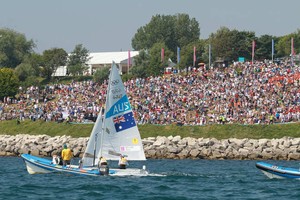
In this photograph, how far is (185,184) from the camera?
42469 millimetres

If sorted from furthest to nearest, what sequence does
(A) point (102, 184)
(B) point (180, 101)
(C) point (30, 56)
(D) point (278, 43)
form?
1. (D) point (278, 43)
2. (C) point (30, 56)
3. (B) point (180, 101)
4. (A) point (102, 184)

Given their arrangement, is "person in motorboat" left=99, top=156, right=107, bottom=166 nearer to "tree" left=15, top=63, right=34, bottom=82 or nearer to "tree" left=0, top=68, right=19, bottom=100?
"tree" left=0, top=68, right=19, bottom=100

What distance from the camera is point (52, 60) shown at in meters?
125

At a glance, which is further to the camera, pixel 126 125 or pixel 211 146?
pixel 211 146

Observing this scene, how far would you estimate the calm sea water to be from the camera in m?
37.3

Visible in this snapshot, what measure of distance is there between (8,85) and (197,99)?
101 feet

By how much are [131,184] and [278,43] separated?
116 meters

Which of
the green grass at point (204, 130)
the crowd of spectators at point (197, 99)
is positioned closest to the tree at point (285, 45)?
the crowd of spectators at point (197, 99)

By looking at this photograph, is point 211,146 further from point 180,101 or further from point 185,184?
point 185,184

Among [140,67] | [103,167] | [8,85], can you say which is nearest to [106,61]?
[140,67]

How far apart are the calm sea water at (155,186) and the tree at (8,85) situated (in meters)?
48.3

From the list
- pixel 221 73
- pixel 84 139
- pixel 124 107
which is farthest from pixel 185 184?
pixel 221 73

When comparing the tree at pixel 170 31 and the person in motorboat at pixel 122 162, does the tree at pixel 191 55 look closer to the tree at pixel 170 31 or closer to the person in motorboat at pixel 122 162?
the tree at pixel 170 31

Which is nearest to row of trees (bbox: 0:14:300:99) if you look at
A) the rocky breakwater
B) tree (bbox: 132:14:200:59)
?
tree (bbox: 132:14:200:59)
